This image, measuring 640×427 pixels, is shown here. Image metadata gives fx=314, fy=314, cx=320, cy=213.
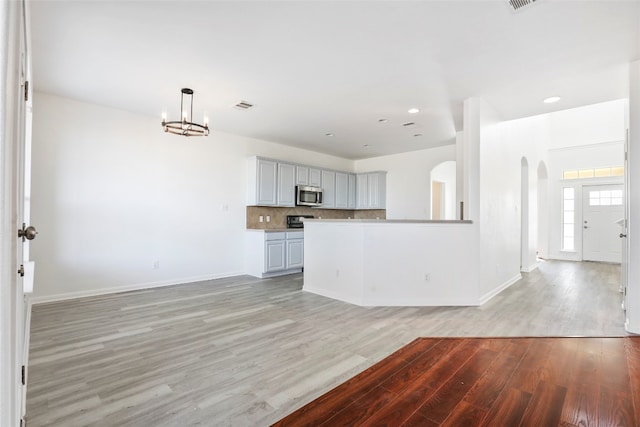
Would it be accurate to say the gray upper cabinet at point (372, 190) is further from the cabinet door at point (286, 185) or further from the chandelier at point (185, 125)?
the chandelier at point (185, 125)

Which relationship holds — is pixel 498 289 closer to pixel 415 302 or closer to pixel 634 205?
pixel 415 302

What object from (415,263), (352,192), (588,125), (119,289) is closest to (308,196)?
(352,192)

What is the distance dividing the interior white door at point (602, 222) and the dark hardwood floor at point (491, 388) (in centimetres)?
596

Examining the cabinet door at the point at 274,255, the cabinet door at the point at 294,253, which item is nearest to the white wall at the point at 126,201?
the cabinet door at the point at 274,255

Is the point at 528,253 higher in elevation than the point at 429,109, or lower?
lower

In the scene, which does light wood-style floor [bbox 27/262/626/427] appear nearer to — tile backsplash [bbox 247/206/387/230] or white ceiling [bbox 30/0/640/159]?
tile backsplash [bbox 247/206/387/230]

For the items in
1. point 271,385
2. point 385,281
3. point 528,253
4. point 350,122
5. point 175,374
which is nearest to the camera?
point 271,385

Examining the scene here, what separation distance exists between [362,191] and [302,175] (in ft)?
6.11

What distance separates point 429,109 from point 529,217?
12.1 feet

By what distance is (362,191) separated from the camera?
308 inches

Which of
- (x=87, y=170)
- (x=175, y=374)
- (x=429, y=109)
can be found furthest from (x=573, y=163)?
(x=87, y=170)

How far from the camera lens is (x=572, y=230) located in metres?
7.84

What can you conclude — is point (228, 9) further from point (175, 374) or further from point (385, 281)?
point (385, 281)

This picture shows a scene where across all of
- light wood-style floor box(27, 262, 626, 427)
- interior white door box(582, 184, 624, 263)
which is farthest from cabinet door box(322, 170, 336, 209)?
interior white door box(582, 184, 624, 263)
